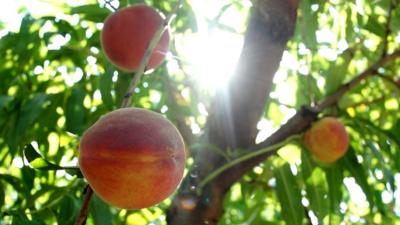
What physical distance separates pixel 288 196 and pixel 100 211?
0.56m

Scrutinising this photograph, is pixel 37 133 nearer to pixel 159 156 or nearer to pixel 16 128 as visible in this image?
pixel 16 128

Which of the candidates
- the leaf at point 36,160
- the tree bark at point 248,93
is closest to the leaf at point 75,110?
the tree bark at point 248,93

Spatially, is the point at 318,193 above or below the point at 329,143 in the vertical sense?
below

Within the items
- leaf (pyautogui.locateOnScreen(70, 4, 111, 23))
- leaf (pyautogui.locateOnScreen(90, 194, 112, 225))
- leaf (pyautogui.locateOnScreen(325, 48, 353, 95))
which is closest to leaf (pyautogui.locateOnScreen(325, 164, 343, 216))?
leaf (pyautogui.locateOnScreen(325, 48, 353, 95))

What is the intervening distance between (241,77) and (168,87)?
10.7 inches

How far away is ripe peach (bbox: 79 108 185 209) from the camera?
0.92m

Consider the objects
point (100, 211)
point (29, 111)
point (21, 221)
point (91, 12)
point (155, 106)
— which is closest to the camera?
A: point (21, 221)

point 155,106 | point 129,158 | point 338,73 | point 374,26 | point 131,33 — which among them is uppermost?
point 129,158

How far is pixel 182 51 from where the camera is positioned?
2.09m

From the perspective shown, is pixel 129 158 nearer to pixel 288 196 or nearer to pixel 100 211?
pixel 100 211

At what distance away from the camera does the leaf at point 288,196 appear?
1624 mm

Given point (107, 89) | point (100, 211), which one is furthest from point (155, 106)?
point (100, 211)

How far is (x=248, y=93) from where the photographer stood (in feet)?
5.50

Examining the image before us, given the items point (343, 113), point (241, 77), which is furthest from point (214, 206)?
point (343, 113)
